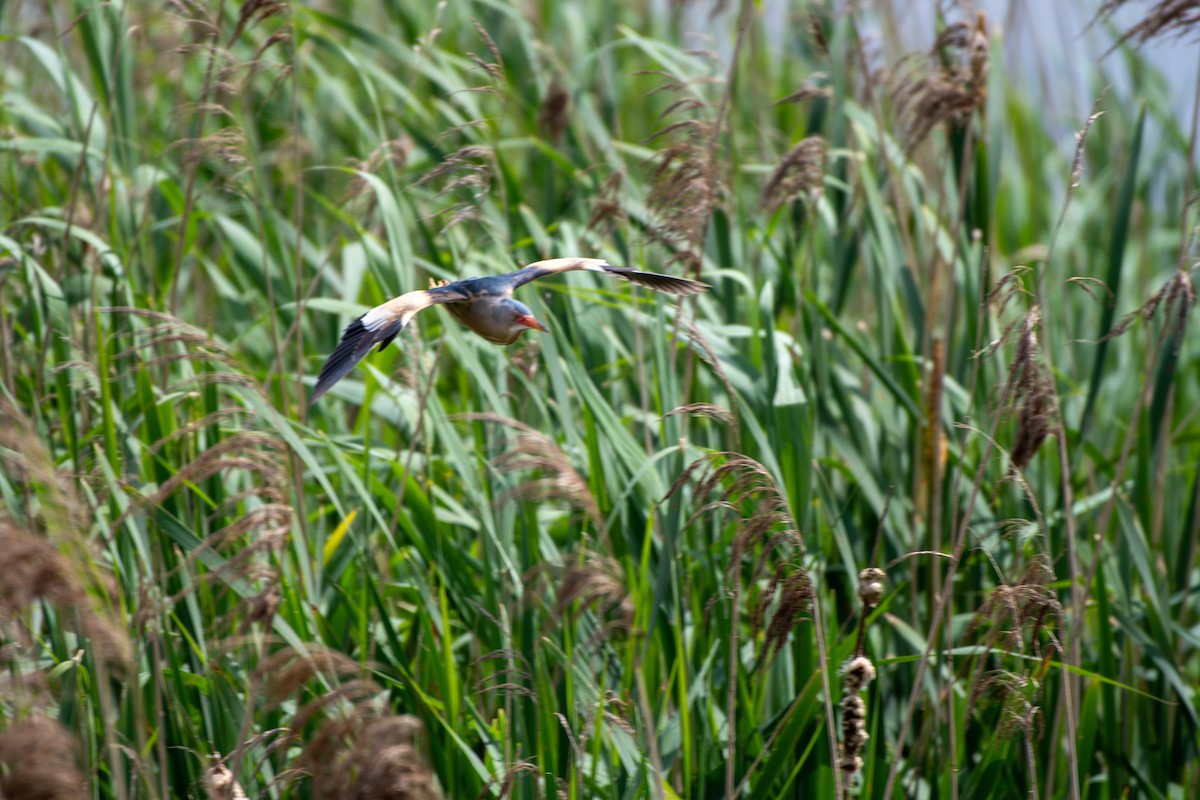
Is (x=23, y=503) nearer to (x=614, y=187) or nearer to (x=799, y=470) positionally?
(x=614, y=187)

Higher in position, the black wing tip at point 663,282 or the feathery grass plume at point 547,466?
the black wing tip at point 663,282

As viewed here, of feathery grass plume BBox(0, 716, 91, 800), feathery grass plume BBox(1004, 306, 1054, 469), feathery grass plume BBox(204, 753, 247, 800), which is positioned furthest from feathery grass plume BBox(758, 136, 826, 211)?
feathery grass plume BBox(0, 716, 91, 800)

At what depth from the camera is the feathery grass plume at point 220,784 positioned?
1.41 meters

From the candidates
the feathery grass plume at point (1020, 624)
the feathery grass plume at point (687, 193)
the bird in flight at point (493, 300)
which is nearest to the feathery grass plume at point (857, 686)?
the feathery grass plume at point (1020, 624)

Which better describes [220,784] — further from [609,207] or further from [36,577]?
[609,207]

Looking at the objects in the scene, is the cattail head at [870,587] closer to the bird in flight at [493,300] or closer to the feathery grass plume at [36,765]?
the bird in flight at [493,300]

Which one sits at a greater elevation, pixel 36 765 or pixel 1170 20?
pixel 1170 20

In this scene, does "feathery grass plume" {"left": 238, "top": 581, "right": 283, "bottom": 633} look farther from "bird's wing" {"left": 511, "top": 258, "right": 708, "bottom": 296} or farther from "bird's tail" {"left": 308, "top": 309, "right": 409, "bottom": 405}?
"bird's wing" {"left": 511, "top": 258, "right": 708, "bottom": 296}

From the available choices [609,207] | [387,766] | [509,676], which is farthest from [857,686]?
[609,207]

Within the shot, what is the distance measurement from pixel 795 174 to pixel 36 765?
5.71 feet

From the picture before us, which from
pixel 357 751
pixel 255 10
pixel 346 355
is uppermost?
pixel 255 10

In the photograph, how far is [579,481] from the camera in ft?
4.46

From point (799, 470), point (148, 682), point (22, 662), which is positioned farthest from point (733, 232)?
point (22, 662)

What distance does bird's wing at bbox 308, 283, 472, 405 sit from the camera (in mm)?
1651
